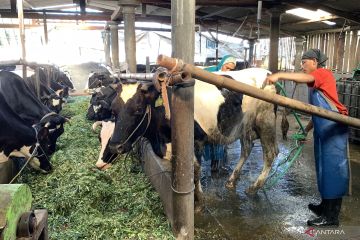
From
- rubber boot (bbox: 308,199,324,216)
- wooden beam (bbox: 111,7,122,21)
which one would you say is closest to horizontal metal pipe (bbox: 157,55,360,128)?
rubber boot (bbox: 308,199,324,216)

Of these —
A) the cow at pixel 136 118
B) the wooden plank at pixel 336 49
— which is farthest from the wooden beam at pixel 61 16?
the wooden plank at pixel 336 49

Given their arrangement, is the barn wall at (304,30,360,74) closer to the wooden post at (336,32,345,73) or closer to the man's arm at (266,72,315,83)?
the wooden post at (336,32,345,73)

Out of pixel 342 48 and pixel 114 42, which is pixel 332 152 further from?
pixel 342 48

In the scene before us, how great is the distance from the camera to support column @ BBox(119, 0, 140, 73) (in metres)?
7.60

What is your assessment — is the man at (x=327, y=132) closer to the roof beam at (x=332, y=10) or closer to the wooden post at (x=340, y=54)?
the roof beam at (x=332, y=10)

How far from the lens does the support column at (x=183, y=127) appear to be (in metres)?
2.61

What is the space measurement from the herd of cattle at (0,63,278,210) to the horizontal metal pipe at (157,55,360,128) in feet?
4.67

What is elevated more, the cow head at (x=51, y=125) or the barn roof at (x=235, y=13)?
the barn roof at (x=235, y=13)

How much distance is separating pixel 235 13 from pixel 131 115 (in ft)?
28.4

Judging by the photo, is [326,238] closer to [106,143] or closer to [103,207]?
[103,207]

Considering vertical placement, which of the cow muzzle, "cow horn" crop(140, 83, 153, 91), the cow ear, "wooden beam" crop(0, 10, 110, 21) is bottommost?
the cow ear

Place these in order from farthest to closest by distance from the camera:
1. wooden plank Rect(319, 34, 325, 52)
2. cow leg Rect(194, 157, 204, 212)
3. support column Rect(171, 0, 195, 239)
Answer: wooden plank Rect(319, 34, 325, 52) < cow leg Rect(194, 157, 204, 212) < support column Rect(171, 0, 195, 239)

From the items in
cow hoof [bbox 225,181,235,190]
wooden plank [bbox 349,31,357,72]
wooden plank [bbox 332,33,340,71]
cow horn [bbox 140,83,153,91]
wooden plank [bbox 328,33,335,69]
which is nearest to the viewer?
cow horn [bbox 140,83,153,91]

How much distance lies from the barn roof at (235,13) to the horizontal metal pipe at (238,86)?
4916 millimetres
